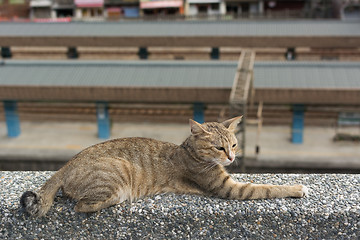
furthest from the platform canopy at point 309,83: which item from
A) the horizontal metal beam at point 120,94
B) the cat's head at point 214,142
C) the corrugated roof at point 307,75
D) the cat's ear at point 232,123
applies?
the cat's head at point 214,142

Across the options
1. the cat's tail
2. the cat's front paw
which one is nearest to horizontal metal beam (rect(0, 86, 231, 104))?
the cat's front paw

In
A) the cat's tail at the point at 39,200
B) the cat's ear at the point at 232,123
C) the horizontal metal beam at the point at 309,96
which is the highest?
the cat's ear at the point at 232,123

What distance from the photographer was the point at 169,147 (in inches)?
229

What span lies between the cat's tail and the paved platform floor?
14.2 meters

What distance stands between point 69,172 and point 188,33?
2026 centimetres

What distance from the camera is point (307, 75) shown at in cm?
1856

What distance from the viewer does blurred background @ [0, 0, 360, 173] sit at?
1778 centimetres

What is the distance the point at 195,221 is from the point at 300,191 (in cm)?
139

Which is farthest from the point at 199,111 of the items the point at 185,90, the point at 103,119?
the point at 103,119

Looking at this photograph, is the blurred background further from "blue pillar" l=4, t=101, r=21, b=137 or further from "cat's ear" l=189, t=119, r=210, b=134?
"cat's ear" l=189, t=119, r=210, b=134

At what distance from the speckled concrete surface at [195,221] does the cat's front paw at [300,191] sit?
142mm

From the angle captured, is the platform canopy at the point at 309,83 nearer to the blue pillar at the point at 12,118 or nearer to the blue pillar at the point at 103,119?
the blue pillar at the point at 103,119

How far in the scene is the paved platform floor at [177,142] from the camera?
1850cm

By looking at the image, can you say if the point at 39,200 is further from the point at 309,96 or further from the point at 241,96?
the point at 309,96
